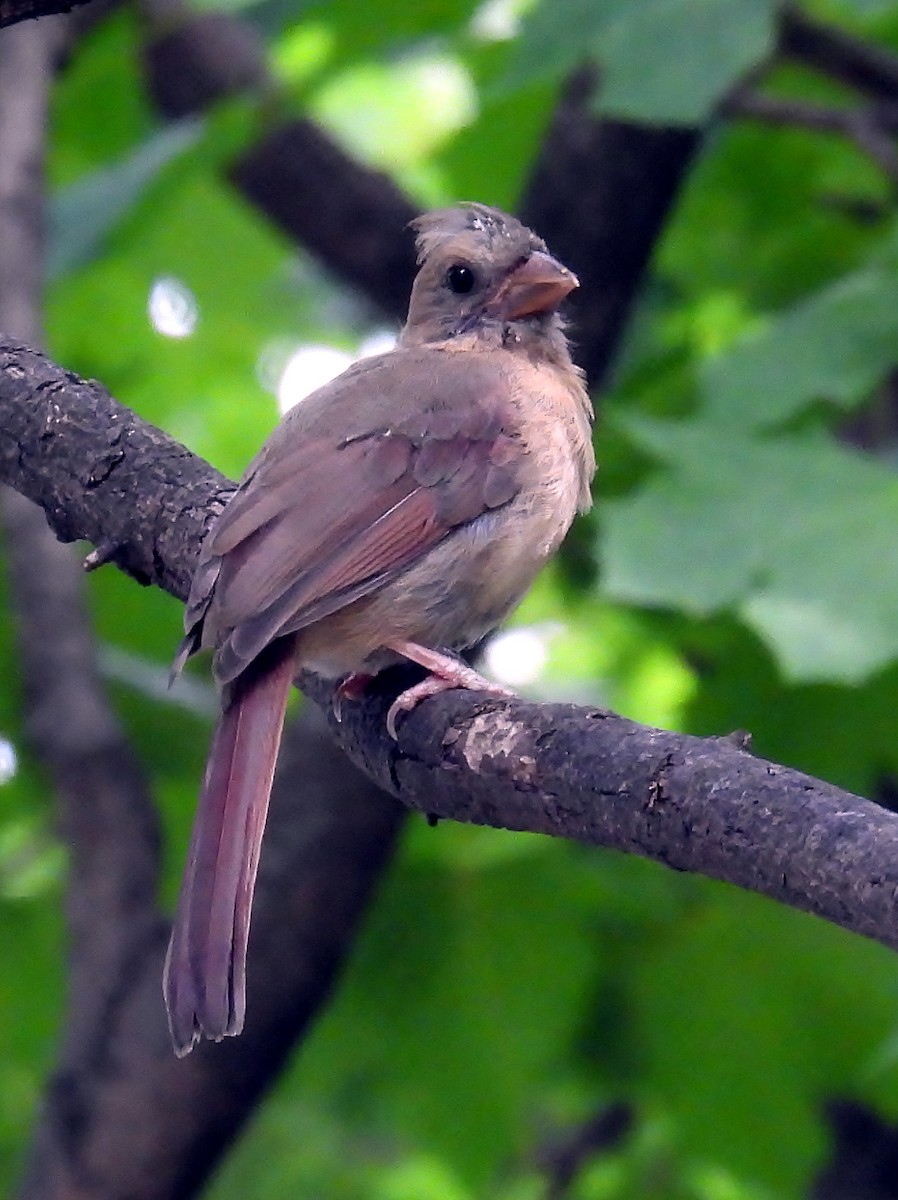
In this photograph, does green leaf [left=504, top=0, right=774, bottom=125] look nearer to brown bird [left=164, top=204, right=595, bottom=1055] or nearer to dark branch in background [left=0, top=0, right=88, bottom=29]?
brown bird [left=164, top=204, right=595, bottom=1055]

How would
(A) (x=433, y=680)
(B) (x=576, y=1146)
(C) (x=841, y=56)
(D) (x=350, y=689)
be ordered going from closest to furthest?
(A) (x=433, y=680) → (D) (x=350, y=689) → (C) (x=841, y=56) → (B) (x=576, y=1146)

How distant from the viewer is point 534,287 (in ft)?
17.4

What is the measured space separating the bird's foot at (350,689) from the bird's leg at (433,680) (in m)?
0.13

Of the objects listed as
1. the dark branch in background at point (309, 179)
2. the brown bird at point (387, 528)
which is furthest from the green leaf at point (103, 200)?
the dark branch in background at point (309, 179)

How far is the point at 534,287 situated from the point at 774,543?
5.37 feet

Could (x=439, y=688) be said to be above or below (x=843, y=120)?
above

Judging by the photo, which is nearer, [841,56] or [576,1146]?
[841,56]

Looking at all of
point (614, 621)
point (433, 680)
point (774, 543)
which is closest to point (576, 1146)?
point (614, 621)

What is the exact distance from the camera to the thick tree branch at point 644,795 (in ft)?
8.39

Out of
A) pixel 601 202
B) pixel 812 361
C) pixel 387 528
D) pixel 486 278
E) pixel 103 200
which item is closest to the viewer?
pixel 387 528

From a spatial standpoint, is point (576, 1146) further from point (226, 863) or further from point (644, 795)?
point (644, 795)

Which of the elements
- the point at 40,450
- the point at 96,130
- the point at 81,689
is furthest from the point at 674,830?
the point at 96,130

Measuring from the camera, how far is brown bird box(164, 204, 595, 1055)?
3.66 m

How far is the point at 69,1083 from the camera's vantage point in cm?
519
